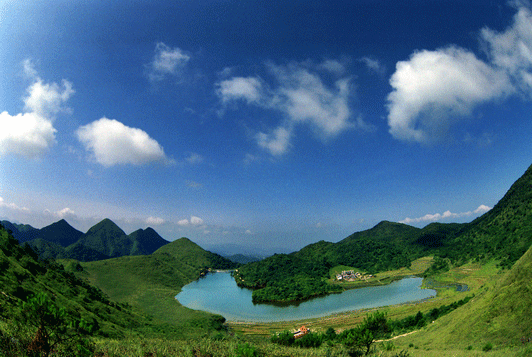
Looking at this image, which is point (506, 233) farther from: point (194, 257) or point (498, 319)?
point (194, 257)

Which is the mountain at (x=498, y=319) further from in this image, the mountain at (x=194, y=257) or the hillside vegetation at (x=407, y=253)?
the mountain at (x=194, y=257)

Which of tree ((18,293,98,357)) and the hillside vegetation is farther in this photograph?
the hillside vegetation

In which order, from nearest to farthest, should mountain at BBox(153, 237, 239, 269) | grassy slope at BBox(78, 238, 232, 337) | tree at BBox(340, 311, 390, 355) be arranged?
tree at BBox(340, 311, 390, 355), grassy slope at BBox(78, 238, 232, 337), mountain at BBox(153, 237, 239, 269)

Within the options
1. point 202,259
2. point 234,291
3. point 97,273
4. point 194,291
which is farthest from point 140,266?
point 202,259

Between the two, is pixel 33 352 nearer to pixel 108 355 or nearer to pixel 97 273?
pixel 108 355

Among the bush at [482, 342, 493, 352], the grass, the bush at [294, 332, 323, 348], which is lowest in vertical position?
the grass

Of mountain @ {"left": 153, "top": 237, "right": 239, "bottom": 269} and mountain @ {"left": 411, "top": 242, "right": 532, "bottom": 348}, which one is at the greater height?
mountain @ {"left": 411, "top": 242, "right": 532, "bottom": 348}

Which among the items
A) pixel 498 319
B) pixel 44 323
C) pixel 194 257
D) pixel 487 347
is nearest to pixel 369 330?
pixel 487 347

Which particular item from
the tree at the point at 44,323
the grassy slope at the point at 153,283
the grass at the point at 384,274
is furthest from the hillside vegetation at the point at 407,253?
the tree at the point at 44,323

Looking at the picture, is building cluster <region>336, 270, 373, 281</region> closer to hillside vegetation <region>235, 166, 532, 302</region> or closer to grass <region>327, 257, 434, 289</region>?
grass <region>327, 257, 434, 289</region>

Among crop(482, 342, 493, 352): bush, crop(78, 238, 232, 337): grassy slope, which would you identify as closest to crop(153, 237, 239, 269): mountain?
crop(78, 238, 232, 337): grassy slope
